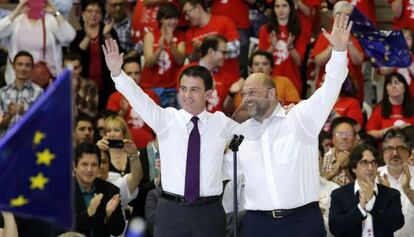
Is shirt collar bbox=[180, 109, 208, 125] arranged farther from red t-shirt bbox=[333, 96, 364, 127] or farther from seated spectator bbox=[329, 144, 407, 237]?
red t-shirt bbox=[333, 96, 364, 127]

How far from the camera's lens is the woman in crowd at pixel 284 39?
1283 centimetres

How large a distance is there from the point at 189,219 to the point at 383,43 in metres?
4.56

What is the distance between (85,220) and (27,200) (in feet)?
13.5

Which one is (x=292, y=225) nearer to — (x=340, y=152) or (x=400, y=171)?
(x=400, y=171)

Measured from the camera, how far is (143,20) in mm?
13328

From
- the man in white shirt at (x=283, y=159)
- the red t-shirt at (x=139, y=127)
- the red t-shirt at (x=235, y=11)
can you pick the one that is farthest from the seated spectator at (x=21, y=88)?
the man in white shirt at (x=283, y=159)

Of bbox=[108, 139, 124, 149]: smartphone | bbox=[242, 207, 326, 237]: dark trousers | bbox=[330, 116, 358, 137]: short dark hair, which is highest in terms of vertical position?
bbox=[330, 116, 358, 137]: short dark hair

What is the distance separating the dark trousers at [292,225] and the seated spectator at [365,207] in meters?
1.30

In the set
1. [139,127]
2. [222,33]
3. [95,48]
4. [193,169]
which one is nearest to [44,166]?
[193,169]

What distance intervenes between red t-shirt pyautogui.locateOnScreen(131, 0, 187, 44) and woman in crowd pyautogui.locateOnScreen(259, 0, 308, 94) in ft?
3.06

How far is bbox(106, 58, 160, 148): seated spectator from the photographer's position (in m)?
11.8

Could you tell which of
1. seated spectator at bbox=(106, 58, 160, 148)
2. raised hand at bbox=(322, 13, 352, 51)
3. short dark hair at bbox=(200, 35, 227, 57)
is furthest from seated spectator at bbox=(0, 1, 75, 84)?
raised hand at bbox=(322, 13, 352, 51)

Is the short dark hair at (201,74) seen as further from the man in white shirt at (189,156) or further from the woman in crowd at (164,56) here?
the woman in crowd at (164,56)

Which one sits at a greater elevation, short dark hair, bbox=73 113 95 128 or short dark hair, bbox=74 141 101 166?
short dark hair, bbox=73 113 95 128
